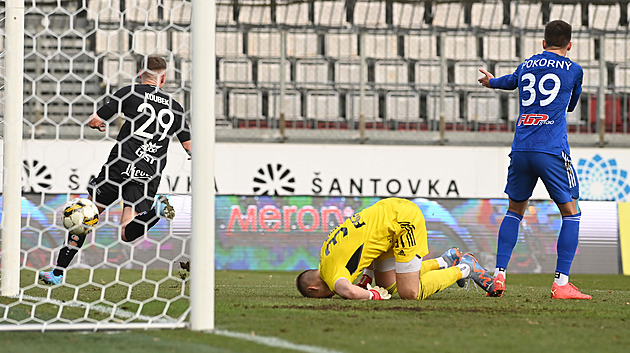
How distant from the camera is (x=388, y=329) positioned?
12.5ft

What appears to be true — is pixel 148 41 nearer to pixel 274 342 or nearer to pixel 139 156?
pixel 139 156

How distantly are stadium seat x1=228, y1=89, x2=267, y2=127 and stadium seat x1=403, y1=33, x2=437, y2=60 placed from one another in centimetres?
265

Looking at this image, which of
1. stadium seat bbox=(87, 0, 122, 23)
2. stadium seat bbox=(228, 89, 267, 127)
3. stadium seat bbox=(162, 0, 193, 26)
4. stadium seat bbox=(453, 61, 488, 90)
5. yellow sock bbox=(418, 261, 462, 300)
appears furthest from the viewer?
A: stadium seat bbox=(453, 61, 488, 90)

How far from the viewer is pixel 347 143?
46.0 ft

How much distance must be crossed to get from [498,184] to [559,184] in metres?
8.22

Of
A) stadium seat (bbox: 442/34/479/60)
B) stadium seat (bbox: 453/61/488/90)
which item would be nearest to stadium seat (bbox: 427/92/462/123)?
stadium seat (bbox: 453/61/488/90)

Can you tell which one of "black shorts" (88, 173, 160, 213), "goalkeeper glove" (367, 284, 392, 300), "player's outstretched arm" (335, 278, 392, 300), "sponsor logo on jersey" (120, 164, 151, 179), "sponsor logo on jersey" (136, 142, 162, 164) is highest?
"sponsor logo on jersey" (136, 142, 162, 164)

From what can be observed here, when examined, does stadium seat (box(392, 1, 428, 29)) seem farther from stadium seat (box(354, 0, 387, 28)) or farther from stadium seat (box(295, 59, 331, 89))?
stadium seat (box(295, 59, 331, 89))

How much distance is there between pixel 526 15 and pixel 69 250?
36.9 feet

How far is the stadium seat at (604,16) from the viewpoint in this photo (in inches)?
612

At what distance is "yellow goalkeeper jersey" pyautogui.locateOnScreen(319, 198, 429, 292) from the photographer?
5211mm

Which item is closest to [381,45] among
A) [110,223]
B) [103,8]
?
[103,8]

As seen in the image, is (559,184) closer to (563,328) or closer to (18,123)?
(563,328)

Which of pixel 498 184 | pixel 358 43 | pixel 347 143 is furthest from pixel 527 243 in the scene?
pixel 358 43
